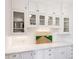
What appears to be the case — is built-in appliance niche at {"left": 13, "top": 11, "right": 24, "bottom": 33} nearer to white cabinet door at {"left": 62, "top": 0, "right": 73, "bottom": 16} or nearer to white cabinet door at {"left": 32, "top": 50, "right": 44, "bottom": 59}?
white cabinet door at {"left": 32, "top": 50, "right": 44, "bottom": 59}

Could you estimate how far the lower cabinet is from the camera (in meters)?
2.31

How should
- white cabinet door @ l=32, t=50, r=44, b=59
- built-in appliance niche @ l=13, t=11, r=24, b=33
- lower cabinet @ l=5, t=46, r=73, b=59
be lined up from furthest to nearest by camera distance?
built-in appliance niche @ l=13, t=11, r=24, b=33 < white cabinet door @ l=32, t=50, r=44, b=59 < lower cabinet @ l=5, t=46, r=73, b=59

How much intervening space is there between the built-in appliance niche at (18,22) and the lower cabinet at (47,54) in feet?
2.06

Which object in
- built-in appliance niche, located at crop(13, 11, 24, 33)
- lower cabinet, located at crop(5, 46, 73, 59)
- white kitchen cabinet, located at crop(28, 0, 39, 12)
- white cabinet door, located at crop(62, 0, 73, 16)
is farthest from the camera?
white cabinet door, located at crop(62, 0, 73, 16)

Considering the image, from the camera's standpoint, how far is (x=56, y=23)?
345 cm

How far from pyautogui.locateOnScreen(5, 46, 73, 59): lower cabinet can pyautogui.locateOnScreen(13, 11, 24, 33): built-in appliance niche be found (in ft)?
2.06

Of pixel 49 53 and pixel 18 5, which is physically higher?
pixel 18 5

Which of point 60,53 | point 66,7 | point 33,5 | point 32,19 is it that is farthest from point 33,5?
point 60,53

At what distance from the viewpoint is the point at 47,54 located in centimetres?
276

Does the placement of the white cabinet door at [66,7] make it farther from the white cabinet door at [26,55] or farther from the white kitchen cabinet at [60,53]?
the white cabinet door at [26,55]

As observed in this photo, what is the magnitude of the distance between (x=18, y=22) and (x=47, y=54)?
39.0 inches

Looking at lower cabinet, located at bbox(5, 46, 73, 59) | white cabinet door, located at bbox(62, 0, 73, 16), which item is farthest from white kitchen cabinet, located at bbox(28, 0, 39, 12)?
lower cabinet, located at bbox(5, 46, 73, 59)

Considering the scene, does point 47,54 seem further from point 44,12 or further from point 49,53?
point 44,12

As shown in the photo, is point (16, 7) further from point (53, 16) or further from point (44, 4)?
point (53, 16)
